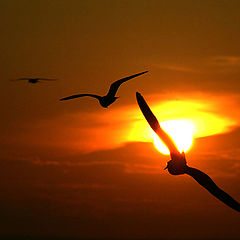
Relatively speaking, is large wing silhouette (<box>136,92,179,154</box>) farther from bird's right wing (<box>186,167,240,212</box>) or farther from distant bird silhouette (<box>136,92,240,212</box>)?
bird's right wing (<box>186,167,240,212</box>)

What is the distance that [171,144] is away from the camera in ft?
141

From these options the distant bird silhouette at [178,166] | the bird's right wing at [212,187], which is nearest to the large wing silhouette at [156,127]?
the distant bird silhouette at [178,166]

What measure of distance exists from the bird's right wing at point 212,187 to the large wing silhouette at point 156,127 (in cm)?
135

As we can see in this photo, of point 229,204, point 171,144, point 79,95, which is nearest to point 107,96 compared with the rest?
point 79,95

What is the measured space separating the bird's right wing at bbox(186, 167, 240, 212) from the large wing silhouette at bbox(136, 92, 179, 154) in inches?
53.3

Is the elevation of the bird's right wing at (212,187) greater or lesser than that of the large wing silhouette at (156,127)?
lesser

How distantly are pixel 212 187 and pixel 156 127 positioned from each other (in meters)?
4.16

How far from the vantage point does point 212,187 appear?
43531 millimetres

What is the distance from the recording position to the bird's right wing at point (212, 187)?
42188mm

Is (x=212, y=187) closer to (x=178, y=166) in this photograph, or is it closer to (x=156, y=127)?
(x=178, y=166)

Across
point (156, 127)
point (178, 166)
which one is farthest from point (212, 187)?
point (156, 127)

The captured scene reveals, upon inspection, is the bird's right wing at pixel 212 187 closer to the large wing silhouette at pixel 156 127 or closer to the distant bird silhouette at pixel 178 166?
the distant bird silhouette at pixel 178 166

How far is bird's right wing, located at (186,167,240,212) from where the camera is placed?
42.2 meters

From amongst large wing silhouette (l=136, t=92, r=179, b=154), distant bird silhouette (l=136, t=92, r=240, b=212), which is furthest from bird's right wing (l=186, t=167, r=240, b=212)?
large wing silhouette (l=136, t=92, r=179, b=154)
